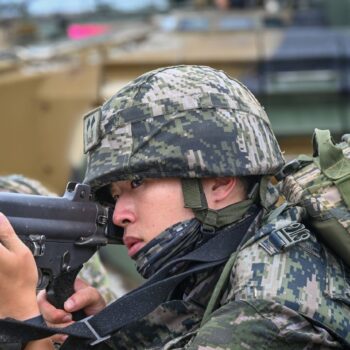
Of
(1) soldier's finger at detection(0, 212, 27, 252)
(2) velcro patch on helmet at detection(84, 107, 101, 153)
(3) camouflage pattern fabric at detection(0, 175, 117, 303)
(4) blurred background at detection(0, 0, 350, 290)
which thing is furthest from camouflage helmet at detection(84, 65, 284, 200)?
(4) blurred background at detection(0, 0, 350, 290)

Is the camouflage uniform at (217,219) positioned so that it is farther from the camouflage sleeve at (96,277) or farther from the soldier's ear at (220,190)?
the camouflage sleeve at (96,277)

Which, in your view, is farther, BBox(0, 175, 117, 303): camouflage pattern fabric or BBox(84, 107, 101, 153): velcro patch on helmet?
BBox(0, 175, 117, 303): camouflage pattern fabric

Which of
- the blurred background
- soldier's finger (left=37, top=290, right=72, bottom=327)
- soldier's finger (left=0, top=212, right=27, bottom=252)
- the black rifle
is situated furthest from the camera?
the blurred background

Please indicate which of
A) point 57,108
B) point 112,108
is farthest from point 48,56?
point 112,108

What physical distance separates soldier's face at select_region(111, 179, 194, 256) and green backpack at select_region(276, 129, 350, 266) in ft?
0.98

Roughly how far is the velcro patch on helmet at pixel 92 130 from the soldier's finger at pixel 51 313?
0.47 m

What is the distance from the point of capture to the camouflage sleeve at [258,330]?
7.48 ft

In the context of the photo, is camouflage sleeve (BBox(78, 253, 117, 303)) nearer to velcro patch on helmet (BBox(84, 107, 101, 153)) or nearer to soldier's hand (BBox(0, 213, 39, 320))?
velcro patch on helmet (BBox(84, 107, 101, 153))

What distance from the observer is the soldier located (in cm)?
240

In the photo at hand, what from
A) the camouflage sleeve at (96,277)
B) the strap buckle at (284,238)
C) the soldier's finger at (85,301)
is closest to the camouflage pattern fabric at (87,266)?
the camouflage sleeve at (96,277)

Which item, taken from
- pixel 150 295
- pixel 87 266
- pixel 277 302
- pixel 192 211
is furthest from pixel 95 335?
pixel 87 266

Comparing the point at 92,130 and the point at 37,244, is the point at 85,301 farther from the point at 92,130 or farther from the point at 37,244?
the point at 92,130

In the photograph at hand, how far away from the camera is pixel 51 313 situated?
2.88m

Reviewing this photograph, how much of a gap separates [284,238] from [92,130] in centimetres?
60
